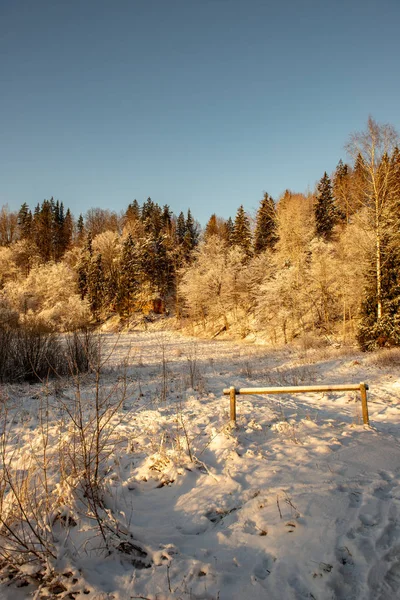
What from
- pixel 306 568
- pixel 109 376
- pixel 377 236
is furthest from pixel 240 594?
pixel 377 236

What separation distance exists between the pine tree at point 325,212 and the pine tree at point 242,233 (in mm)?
10093

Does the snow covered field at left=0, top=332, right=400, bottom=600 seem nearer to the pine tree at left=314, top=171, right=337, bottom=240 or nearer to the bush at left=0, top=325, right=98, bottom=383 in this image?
the bush at left=0, top=325, right=98, bottom=383

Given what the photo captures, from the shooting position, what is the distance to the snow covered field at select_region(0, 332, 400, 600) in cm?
243

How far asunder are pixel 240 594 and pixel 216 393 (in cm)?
718

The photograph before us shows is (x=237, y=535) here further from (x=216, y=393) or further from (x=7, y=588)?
(x=216, y=393)

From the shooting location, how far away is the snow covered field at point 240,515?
2428 mm

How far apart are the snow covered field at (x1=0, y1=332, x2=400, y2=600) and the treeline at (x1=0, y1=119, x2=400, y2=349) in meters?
12.4

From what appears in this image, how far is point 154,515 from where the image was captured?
3.46 metres

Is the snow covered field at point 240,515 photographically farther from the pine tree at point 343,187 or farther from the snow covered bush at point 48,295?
the pine tree at point 343,187

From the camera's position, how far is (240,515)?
329 centimetres

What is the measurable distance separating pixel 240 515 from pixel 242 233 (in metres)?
43.8

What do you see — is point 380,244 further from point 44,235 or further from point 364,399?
point 44,235

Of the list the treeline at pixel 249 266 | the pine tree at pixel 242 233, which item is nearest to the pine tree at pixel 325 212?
the treeline at pixel 249 266

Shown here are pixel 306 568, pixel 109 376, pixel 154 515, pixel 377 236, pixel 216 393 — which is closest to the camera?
pixel 306 568
